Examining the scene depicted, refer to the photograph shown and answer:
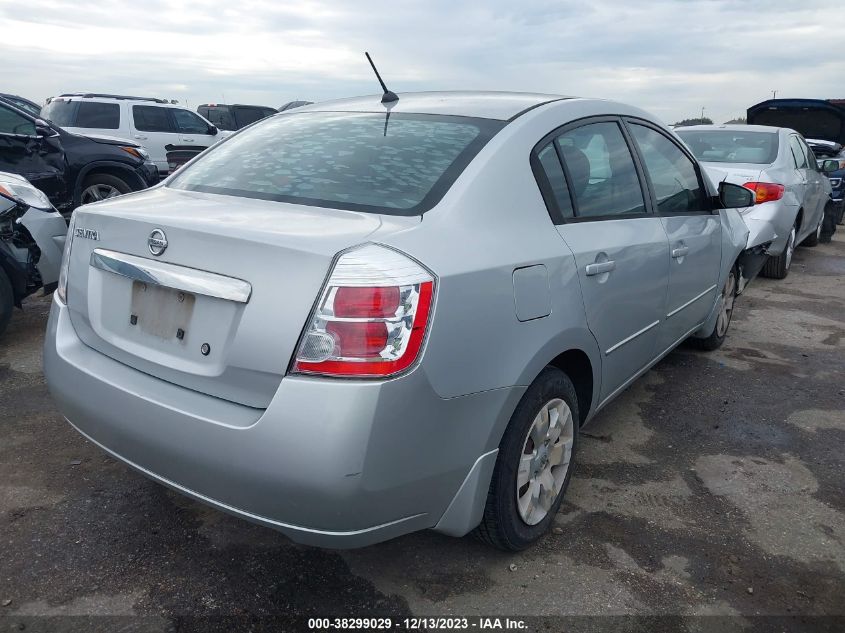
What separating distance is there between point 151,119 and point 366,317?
1328 cm

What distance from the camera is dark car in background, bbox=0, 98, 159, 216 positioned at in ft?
22.8

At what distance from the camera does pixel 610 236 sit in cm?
281

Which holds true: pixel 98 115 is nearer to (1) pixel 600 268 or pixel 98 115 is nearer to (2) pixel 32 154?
(2) pixel 32 154

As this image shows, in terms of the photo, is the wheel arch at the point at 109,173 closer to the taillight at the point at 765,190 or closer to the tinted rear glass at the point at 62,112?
the tinted rear glass at the point at 62,112

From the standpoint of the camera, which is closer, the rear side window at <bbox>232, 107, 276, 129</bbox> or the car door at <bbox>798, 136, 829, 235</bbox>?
the car door at <bbox>798, 136, 829, 235</bbox>

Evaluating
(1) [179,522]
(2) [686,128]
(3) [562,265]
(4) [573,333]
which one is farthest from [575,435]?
(2) [686,128]

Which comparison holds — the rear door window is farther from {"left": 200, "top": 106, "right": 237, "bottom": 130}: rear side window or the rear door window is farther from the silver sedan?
the silver sedan

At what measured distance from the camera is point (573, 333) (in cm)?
250

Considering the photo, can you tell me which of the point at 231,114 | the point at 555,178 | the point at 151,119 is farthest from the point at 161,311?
the point at 231,114

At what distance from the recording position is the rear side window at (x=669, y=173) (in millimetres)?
3453

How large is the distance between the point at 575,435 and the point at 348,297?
134 centimetres

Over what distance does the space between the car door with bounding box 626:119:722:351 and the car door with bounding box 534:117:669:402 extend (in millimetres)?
144

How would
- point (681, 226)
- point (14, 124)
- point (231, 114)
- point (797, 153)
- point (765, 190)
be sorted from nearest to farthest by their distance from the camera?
point (681, 226)
point (765, 190)
point (14, 124)
point (797, 153)
point (231, 114)

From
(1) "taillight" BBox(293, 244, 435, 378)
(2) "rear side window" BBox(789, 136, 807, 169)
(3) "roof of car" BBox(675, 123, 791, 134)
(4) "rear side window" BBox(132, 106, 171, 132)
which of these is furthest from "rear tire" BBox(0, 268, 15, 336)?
(4) "rear side window" BBox(132, 106, 171, 132)
